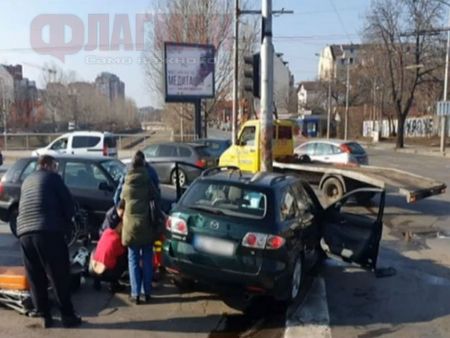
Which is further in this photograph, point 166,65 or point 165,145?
point 166,65

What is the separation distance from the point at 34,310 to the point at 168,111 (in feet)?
120

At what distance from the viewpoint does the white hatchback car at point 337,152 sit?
15.4m

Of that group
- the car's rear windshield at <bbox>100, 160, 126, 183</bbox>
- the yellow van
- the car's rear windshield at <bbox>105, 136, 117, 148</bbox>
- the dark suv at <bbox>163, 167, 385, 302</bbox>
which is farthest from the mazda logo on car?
the car's rear windshield at <bbox>105, 136, 117, 148</bbox>

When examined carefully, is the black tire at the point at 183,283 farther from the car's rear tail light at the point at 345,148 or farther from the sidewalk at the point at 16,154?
the sidewalk at the point at 16,154

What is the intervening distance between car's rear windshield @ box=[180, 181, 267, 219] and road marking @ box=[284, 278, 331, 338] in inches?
45.2

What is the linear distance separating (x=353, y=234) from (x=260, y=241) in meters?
2.06

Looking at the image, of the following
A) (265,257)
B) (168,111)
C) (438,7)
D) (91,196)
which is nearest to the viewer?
(265,257)

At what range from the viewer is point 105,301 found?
525 cm

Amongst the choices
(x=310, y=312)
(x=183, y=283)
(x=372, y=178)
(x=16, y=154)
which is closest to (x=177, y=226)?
(x=183, y=283)

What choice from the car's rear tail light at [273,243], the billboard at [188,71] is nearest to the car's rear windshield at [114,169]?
the car's rear tail light at [273,243]

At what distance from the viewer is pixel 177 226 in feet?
16.9

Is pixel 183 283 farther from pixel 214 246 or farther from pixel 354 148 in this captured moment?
pixel 354 148

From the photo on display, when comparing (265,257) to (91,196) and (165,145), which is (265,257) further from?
(165,145)

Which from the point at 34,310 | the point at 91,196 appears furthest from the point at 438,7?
the point at 34,310
